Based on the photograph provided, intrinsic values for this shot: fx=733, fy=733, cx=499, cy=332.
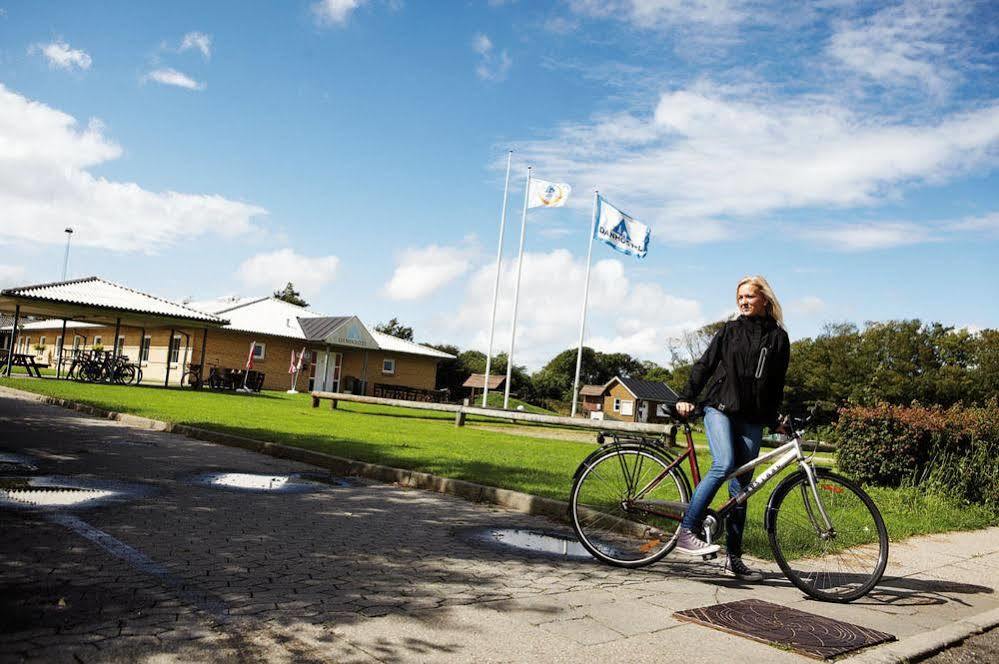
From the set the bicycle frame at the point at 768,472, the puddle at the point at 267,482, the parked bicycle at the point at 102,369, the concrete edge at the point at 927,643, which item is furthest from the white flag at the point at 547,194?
the concrete edge at the point at 927,643

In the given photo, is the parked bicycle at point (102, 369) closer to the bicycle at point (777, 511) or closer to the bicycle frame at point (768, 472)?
the bicycle at point (777, 511)

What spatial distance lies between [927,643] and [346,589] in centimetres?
328

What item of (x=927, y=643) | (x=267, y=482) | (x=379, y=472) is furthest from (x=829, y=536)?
(x=267, y=482)

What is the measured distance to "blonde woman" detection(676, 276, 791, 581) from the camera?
516 cm

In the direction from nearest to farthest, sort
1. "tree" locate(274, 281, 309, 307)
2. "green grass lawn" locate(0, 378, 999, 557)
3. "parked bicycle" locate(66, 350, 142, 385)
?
"green grass lawn" locate(0, 378, 999, 557)
"parked bicycle" locate(66, 350, 142, 385)
"tree" locate(274, 281, 309, 307)

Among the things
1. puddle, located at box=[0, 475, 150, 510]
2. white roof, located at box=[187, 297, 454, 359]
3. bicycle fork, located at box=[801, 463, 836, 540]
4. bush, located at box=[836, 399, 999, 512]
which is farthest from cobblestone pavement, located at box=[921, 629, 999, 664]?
white roof, located at box=[187, 297, 454, 359]

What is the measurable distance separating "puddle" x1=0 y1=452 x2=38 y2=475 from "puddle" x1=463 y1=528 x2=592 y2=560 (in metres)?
4.57

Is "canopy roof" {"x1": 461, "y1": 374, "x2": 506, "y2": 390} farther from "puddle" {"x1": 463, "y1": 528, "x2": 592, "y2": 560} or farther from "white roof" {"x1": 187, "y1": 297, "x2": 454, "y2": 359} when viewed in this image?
"puddle" {"x1": 463, "y1": 528, "x2": 592, "y2": 560}

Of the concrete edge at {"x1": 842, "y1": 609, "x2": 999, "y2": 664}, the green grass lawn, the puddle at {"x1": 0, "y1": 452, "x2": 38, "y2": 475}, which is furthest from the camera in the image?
the green grass lawn

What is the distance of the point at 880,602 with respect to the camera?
5.07 meters

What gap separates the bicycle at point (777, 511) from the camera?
5.04 m

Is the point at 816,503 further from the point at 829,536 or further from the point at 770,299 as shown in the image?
the point at 770,299

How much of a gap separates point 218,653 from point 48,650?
26.1 inches

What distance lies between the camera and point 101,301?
2977 centimetres
